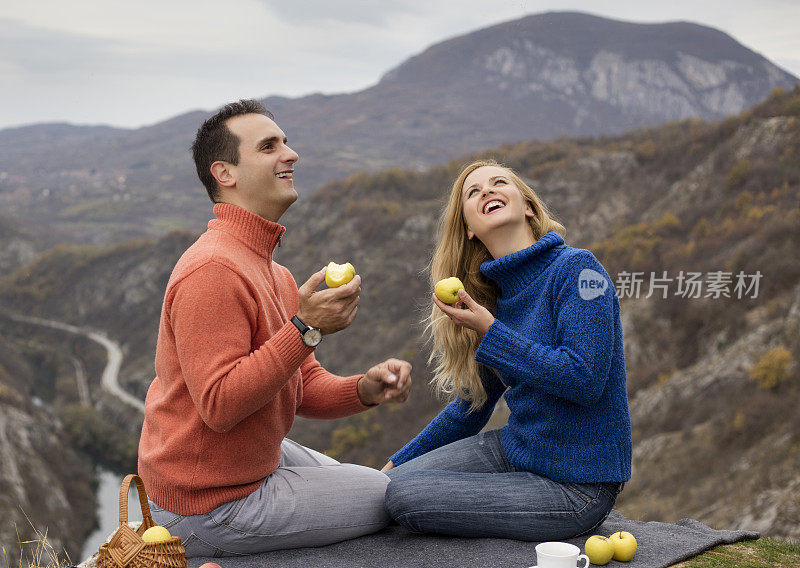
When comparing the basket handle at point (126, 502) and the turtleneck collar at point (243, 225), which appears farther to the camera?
the turtleneck collar at point (243, 225)

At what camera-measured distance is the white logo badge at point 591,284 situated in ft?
11.0

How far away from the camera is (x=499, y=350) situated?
10.9 ft

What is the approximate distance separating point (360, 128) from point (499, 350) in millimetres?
129209

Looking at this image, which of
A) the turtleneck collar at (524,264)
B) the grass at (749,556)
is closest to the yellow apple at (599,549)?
the grass at (749,556)

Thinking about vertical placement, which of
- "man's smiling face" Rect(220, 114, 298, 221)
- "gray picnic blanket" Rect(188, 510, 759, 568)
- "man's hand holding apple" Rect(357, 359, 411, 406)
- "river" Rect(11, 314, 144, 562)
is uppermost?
"man's smiling face" Rect(220, 114, 298, 221)

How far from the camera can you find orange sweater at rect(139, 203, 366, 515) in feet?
9.73

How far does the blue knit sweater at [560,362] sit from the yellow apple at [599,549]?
29 cm

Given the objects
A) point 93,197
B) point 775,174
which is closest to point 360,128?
point 93,197

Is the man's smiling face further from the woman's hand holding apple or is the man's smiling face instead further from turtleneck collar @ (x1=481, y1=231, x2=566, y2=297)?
turtleneck collar @ (x1=481, y1=231, x2=566, y2=297)

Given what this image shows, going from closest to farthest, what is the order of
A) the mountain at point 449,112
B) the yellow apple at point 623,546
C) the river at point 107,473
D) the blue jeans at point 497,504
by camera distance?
the yellow apple at point 623,546 → the blue jeans at point 497,504 → the river at point 107,473 → the mountain at point 449,112

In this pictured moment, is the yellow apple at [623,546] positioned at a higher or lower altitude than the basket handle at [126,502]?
lower

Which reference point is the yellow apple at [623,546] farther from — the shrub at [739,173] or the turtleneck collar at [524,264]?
the shrub at [739,173]

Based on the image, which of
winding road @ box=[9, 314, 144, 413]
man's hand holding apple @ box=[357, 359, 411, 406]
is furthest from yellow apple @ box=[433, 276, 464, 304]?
winding road @ box=[9, 314, 144, 413]

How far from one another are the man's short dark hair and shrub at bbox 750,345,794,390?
16.3 meters
